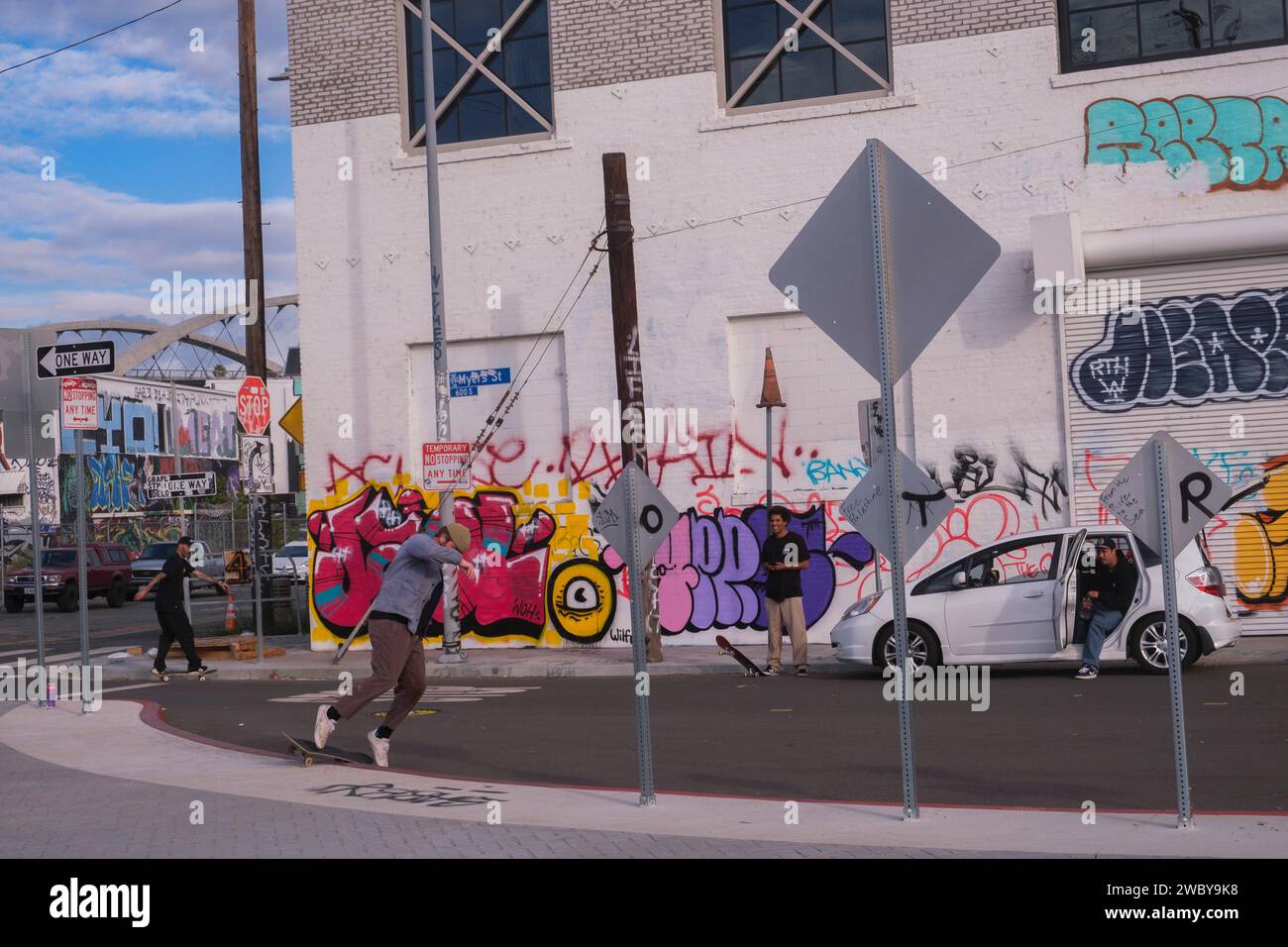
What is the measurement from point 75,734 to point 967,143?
13.4 metres

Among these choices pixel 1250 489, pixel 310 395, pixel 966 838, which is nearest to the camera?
pixel 966 838

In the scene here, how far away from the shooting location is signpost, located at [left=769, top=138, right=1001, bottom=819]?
7895 mm

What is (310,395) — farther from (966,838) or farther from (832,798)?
(966,838)

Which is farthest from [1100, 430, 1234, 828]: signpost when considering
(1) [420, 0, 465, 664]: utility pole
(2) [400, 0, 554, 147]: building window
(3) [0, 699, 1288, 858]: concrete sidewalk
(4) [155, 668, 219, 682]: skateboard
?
(2) [400, 0, 554, 147]: building window

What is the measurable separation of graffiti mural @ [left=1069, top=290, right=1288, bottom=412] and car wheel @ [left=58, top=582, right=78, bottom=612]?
3122cm

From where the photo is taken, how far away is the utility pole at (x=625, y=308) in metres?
19.7

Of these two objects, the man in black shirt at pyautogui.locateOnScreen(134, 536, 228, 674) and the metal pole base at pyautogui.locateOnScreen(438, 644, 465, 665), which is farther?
the metal pole base at pyautogui.locateOnScreen(438, 644, 465, 665)

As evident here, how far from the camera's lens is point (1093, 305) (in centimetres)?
1986

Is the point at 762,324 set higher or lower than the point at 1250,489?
higher

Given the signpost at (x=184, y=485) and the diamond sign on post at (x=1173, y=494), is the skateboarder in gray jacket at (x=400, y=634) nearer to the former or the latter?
the diamond sign on post at (x=1173, y=494)

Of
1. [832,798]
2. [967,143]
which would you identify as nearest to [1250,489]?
[967,143]

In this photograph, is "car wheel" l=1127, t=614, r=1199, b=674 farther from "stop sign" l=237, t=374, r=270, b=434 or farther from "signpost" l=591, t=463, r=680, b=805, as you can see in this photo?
"stop sign" l=237, t=374, r=270, b=434

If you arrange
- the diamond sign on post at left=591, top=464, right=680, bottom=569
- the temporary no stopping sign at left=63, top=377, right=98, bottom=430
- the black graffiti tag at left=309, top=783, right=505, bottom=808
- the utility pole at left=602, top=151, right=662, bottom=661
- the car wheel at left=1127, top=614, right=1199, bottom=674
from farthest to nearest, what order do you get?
the utility pole at left=602, top=151, right=662, bottom=661 < the car wheel at left=1127, top=614, right=1199, bottom=674 < the temporary no stopping sign at left=63, top=377, right=98, bottom=430 < the black graffiti tag at left=309, top=783, right=505, bottom=808 < the diamond sign on post at left=591, top=464, right=680, bottom=569

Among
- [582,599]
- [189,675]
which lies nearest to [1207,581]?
[582,599]
